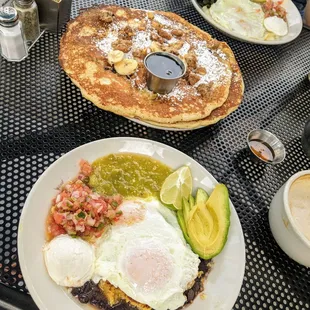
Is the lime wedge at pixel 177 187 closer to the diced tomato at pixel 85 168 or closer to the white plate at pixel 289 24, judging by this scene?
the diced tomato at pixel 85 168

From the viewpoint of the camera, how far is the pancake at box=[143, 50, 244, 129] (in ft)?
7.74

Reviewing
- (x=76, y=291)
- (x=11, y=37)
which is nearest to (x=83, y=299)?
(x=76, y=291)

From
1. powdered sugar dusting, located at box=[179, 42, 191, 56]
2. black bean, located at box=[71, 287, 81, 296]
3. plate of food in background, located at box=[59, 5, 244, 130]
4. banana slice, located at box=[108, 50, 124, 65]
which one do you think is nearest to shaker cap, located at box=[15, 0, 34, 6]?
plate of food in background, located at box=[59, 5, 244, 130]

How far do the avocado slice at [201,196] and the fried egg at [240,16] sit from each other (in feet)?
6.33

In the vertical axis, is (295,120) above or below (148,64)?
below

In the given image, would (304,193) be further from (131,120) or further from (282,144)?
(131,120)

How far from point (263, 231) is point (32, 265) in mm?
1391

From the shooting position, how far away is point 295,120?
294 cm

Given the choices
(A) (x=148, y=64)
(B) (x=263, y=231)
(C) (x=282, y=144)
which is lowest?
(B) (x=263, y=231)

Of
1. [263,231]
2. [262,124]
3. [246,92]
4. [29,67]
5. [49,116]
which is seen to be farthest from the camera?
[246,92]

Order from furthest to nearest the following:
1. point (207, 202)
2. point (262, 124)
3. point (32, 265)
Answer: point (262, 124)
point (207, 202)
point (32, 265)

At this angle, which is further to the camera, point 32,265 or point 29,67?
point 29,67

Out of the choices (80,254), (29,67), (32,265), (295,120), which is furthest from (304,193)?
(29,67)

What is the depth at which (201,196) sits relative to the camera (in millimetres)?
2004
